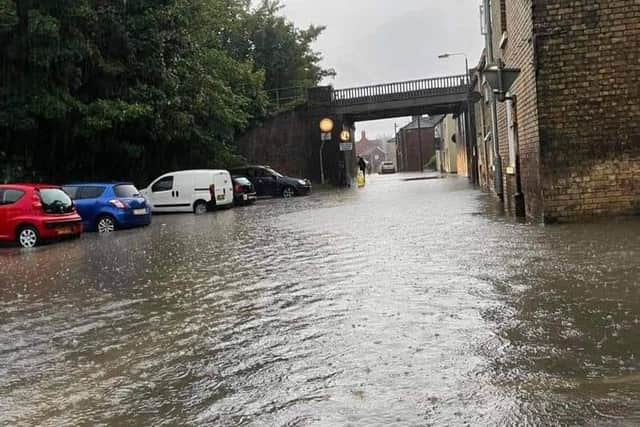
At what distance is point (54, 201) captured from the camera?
52.2 feet

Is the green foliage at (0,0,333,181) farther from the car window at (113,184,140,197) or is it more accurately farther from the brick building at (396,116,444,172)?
the brick building at (396,116,444,172)

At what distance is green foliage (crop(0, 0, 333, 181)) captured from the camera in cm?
2252

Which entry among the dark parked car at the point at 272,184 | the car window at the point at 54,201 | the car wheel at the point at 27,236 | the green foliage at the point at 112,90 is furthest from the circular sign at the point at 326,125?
the car wheel at the point at 27,236

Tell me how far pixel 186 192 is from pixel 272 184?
8.98 m

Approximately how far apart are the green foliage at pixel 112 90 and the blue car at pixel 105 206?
4.92 meters

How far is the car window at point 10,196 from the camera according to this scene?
1543 cm

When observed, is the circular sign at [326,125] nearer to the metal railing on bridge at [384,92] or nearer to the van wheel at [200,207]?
the metal railing on bridge at [384,92]

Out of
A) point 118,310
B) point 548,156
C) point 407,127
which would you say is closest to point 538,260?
point 548,156

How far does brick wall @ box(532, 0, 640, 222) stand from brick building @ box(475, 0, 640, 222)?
0.05 feet

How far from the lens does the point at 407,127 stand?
98.5 meters

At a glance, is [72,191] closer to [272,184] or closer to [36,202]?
[36,202]

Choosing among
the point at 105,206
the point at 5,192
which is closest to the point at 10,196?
the point at 5,192

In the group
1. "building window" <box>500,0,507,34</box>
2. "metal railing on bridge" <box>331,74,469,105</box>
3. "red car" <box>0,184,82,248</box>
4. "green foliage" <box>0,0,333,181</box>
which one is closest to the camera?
"red car" <box>0,184,82,248</box>

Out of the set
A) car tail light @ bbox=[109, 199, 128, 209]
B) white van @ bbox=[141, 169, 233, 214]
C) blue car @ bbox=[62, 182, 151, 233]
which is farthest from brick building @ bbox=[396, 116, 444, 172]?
car tail light @ bbox=[109, 199, 128, 209]
